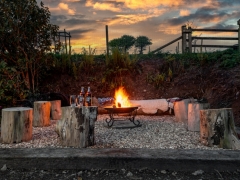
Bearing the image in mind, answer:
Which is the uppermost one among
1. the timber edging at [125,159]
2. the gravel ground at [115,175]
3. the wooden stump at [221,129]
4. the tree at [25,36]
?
the tree at [25,36]

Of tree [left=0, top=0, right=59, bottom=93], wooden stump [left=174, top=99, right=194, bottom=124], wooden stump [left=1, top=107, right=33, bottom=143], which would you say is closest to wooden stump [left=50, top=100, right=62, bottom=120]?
tree [left=0, top=0, right=59, bottom=93]

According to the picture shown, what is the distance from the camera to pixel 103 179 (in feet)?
12.0

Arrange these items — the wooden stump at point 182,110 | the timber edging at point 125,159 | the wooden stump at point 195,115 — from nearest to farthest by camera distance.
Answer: the timber edging at point 125,159, the wooden stump at point 195,115, the wooden stump at point 182,110

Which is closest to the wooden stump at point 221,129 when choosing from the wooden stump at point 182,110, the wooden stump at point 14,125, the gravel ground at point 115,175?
the gravel ground at point 115,175

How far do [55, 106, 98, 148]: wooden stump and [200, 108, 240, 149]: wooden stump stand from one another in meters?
1.84

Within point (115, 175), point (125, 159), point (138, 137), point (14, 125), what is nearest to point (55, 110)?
point (14, 125)

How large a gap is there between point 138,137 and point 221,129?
→ 150cm

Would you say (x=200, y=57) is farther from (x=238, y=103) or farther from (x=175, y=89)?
(x=238, y=103)

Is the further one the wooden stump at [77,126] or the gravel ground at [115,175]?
the wooden stump at [77,126]

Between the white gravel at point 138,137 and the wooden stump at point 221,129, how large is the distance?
15 cm

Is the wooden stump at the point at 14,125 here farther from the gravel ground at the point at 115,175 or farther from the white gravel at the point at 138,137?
the gravel ground at the point at 115,175

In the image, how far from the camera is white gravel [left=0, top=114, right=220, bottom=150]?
196 inches

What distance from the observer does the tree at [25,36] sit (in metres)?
8.79

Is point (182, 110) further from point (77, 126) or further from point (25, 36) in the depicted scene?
point (25, 36)
